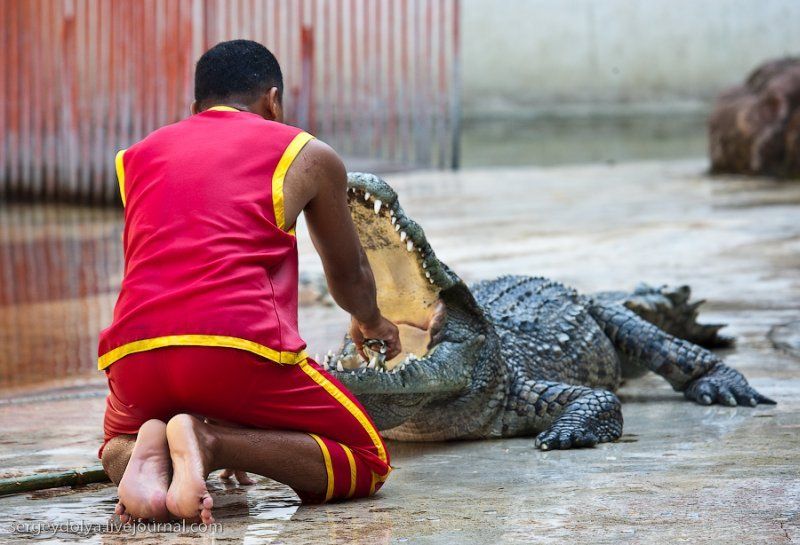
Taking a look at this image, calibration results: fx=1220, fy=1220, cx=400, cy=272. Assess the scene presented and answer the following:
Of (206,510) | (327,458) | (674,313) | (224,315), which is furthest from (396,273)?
(674,313)

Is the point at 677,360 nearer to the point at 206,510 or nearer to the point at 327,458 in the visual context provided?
the point at 327,458

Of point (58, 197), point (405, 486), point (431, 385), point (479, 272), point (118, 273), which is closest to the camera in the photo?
point (405, 486)

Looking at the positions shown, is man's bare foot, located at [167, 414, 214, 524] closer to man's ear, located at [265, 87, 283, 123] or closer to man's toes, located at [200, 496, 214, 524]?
man's toes, located at [200, 496, 214, 524]

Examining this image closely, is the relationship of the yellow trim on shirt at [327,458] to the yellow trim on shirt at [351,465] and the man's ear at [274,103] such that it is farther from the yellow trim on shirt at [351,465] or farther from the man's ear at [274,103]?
the man's ear at [274,103]

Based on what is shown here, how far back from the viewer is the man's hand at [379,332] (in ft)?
10.8

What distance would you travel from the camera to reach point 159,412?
9.56 feet

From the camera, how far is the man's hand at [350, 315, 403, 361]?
10.8 ft

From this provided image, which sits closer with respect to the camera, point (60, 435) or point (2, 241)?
point (60, 435)

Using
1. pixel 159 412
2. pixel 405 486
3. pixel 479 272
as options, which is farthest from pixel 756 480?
pixel 479 272

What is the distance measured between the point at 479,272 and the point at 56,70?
27.1ft

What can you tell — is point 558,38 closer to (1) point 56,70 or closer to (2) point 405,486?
(1) point 56,70

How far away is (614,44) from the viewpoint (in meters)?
19.4

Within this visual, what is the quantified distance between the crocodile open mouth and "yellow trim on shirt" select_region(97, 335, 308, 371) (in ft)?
2.53

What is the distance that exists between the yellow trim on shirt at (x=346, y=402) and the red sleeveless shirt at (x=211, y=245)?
0.07 m
